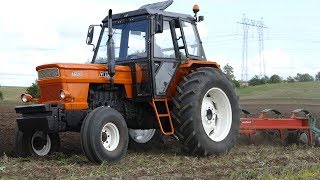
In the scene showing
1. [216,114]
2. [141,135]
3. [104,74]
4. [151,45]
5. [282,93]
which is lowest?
[282,93]

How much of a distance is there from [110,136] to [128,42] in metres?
1.91

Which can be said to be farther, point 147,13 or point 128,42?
point 128,42

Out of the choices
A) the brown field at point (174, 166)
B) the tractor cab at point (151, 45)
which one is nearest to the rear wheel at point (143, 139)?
the brown field at point (174, 166)

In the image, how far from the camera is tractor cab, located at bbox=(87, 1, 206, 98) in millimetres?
8492

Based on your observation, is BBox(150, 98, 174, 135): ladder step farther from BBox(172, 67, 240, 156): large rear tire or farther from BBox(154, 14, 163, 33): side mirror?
BBox(154, 14, 163, 33): side mirror

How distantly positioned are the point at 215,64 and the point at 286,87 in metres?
40.9

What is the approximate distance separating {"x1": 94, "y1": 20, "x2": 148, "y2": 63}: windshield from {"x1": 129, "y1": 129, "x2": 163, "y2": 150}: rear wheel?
1821mm

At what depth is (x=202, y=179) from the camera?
6109 mm

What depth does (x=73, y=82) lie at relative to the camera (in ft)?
25.7

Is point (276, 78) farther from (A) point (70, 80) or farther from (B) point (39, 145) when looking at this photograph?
(A) point (70, 80)

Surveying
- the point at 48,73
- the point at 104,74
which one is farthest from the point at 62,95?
the point at 104,74

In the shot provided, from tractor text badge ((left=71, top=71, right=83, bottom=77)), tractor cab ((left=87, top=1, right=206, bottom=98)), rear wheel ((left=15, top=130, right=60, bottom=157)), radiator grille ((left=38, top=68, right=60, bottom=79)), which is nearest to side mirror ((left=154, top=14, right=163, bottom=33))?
tractor cab ((left=87, top=1, right=206, bottom=98))

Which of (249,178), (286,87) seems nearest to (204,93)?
(249,178)

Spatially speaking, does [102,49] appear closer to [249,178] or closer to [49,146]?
[49,146]
